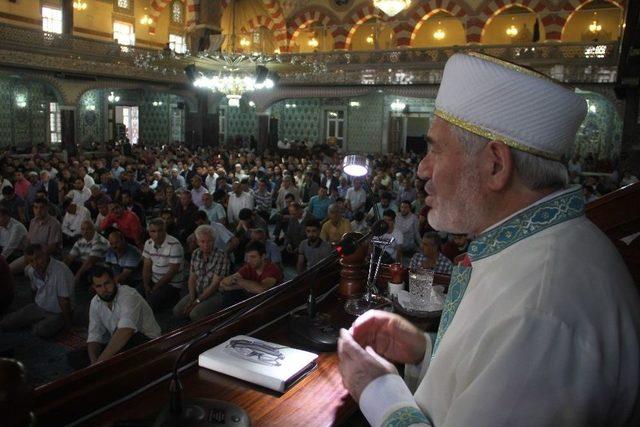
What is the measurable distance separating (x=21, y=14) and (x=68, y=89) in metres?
4.22

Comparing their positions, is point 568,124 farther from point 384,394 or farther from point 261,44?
point 261,44

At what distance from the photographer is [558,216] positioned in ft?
3.27

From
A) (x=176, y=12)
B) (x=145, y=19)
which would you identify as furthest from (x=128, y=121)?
(x=176, y=12)

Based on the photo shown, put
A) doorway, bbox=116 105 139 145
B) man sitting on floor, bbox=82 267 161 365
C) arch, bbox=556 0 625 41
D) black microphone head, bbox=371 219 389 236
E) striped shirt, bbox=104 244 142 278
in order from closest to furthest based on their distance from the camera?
1. black microphone head, bbox=371 219 389 236
2. man sitting on floor, bbox=82 267 161 365
3. striped shirt, bbox=104 244 142 278
4. arch, bbox=556 0 625 41
5. doorway, bbox=116 105 139 145

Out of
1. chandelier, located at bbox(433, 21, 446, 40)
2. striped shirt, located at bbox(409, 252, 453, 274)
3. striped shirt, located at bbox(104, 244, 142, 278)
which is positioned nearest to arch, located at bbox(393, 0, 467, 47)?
chandelier, located at bbox(433, 21, 446, 40)

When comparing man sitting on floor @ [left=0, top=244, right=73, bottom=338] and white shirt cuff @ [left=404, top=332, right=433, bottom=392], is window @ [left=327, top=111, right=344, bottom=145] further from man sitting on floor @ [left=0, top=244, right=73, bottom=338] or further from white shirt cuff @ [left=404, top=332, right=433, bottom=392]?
white shirt cuff @ [left=404, top=332, right=433, bottom=392]

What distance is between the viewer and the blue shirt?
28.0ft

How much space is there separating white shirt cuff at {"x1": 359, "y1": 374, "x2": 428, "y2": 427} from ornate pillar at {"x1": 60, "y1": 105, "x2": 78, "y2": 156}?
1731 cm

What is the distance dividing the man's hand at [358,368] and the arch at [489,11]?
1964 cm

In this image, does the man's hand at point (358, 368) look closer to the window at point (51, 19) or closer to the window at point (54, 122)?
the window at point (51, 19)

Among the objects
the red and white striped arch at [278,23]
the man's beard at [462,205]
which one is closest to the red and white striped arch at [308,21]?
the red and white striped arch at [278,23]

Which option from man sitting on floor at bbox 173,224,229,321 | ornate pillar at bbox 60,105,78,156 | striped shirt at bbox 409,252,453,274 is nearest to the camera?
striped shirt at bbox 409,252,453,274

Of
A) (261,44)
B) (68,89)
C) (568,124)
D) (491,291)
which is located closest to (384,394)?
(491,291)

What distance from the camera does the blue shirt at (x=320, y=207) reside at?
854 cm
